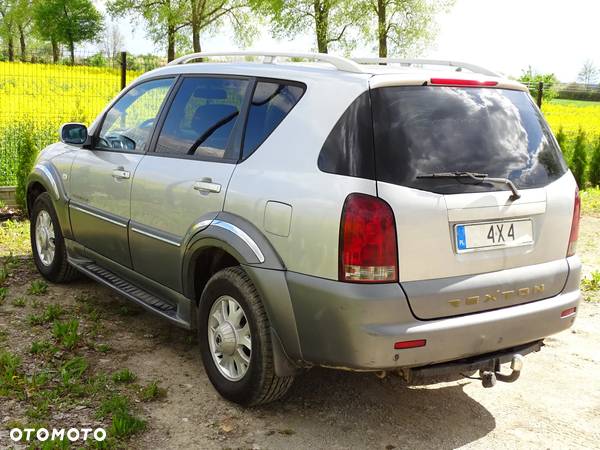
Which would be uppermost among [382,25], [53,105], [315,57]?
[382,25]

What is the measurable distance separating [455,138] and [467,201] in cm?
33

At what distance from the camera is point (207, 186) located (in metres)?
4.05

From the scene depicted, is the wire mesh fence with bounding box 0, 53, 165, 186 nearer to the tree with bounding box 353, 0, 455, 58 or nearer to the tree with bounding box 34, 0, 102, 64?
the tree with bounding box 353, 0, 455, 58

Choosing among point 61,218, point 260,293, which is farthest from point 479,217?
point 61,218

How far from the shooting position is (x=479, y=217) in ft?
11.1

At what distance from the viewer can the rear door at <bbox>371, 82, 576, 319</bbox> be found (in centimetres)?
327

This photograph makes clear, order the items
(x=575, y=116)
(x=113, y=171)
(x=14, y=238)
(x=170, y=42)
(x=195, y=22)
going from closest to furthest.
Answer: (x=113, y=171) → (x=14, y=238) → (x=575, y=116) → (x=195, y=22) → (x=170, y=42)

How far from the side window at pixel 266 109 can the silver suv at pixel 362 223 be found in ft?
0.04

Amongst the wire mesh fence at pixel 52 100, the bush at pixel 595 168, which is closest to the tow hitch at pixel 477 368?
the wire mesh fence at pixel 52 100

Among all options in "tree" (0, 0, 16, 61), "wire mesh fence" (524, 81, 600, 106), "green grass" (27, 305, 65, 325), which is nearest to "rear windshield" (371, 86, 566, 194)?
"green grass" (27, 305, 65, 325)

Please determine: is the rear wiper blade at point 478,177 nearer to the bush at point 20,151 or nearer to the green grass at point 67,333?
the green grass at point 67,333

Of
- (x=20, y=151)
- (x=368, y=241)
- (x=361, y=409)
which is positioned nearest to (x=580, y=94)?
(x=20, y=151)

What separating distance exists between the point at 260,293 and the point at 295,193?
0.56 meters

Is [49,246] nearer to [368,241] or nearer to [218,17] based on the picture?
[368,241]
